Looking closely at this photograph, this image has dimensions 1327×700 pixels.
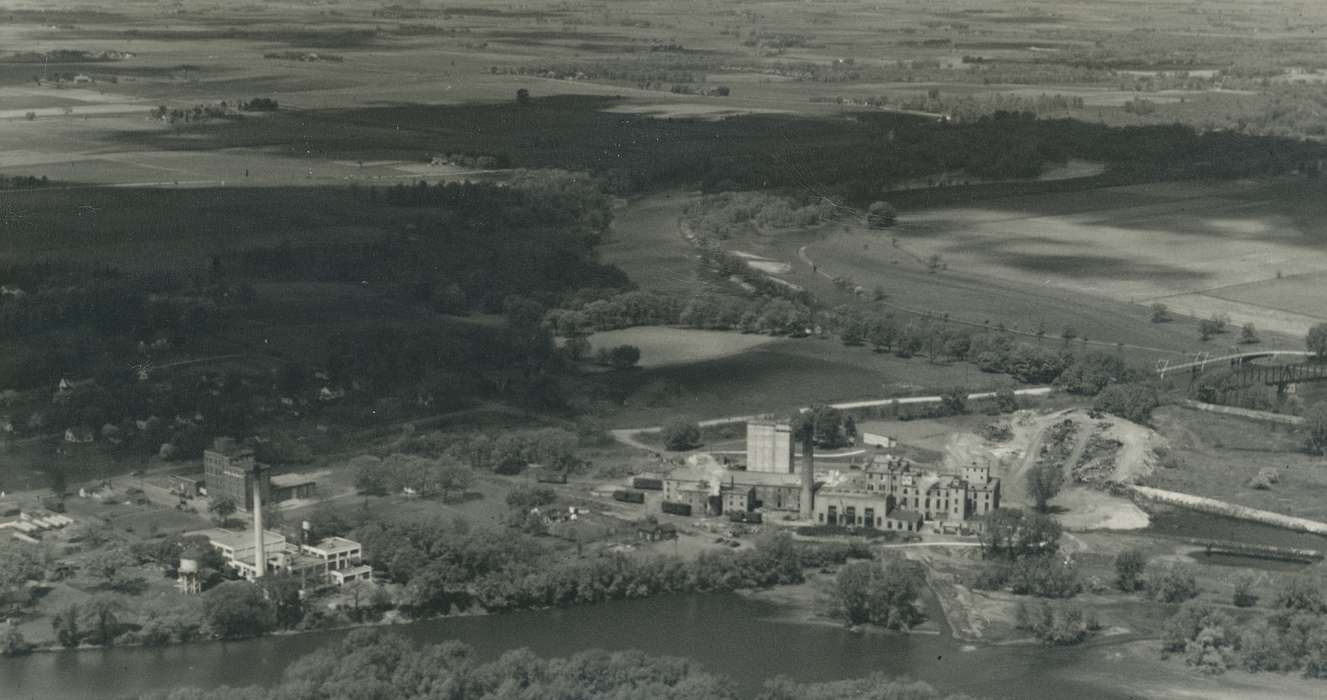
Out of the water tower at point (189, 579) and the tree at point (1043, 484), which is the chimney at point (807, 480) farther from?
the water tower at point (189, 579)

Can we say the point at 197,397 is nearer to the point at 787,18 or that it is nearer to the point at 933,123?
the point at 933,123

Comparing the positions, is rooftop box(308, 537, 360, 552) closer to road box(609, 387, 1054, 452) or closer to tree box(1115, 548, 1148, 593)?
road box(609, 387, 1054, 452)

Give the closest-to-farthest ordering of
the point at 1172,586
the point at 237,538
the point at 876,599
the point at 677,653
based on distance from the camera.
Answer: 1. the point at 677,653
2. the point at 876,599
3. the point at 1172,586
4. the point at 237,538

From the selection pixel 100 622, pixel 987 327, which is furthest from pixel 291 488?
pixel 987 327

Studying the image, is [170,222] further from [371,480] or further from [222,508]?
[222,508]

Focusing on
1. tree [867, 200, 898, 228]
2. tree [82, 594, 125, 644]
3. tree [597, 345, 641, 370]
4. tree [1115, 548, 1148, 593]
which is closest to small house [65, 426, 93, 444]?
tree [82, 594, 125, 644]

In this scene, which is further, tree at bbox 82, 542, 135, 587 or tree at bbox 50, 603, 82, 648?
tree at bbox 82, 542, 135, 587
